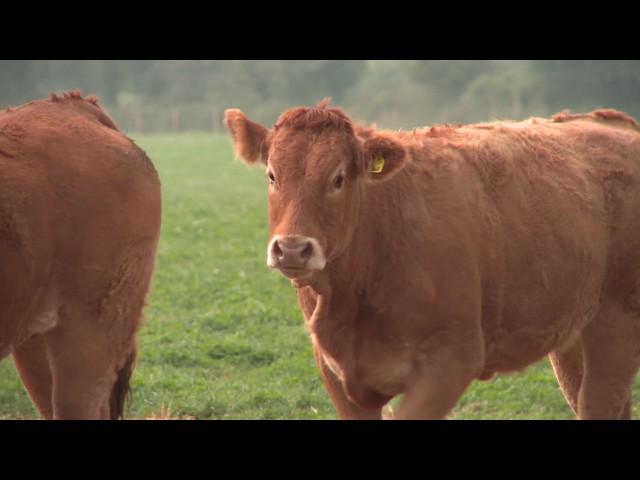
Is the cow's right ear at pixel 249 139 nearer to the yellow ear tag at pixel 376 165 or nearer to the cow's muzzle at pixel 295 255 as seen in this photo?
the yellow ear tag at pixel 376 165

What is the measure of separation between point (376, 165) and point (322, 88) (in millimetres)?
73534

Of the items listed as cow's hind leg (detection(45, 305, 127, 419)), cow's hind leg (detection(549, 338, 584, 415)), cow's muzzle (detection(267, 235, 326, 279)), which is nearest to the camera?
cow's muzzle (detection(267, 235, 326, 279))

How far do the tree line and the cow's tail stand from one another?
4868 cm

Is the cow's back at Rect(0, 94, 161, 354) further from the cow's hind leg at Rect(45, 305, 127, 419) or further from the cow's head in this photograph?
the cow's head

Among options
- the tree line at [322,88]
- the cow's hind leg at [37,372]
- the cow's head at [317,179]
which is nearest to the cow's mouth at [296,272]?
the cow's head at [317,179]

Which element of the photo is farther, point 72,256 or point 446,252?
point 446,252

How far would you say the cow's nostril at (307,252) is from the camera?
478cm

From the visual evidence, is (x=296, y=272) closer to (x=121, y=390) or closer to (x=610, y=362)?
(x=121, y=390)

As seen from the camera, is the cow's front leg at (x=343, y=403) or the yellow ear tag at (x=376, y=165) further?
the cow's front leg at (x=343, y=403)

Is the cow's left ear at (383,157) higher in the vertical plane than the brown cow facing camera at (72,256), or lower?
higher

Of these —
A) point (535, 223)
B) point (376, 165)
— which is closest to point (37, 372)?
point (376, 165)

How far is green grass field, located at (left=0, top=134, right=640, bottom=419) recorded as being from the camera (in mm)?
7562

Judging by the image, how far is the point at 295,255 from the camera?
187 inches

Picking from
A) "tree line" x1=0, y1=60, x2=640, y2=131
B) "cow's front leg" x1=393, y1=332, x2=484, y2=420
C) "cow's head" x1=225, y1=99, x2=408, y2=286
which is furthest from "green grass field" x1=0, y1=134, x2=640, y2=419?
"tree line" x1=0, y1=60, x2=640, y2=131
